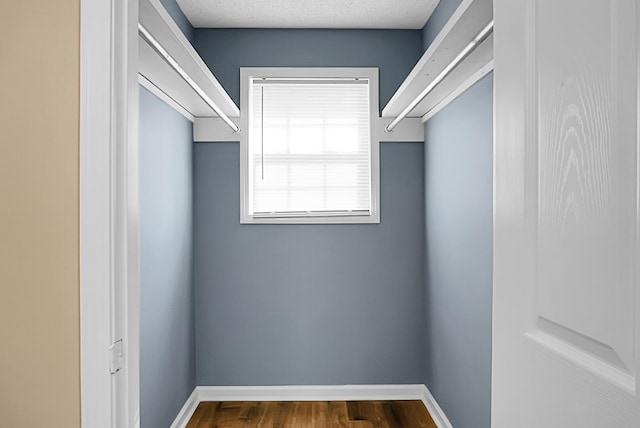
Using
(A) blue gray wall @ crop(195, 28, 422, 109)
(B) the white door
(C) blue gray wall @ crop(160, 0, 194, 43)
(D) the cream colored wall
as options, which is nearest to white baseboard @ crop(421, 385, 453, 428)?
(A) blue gray wall @ crop(195, 28, 422, 109)

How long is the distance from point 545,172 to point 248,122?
10.5ft

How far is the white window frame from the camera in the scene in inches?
151

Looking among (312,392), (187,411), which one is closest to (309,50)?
(312,392)

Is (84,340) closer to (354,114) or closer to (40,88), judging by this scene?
(40,88)

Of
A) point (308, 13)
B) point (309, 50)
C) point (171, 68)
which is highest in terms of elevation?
point (308, 13)

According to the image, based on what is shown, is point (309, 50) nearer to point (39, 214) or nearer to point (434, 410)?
point (434, 410)

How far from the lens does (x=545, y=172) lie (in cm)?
83

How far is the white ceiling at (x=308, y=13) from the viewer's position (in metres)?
3.38

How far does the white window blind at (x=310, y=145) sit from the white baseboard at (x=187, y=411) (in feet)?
4.34

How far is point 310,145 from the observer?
3979mm

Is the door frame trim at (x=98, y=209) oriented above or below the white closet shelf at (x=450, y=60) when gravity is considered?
below

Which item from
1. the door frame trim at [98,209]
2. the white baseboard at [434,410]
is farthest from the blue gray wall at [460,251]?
the door frame trim at [98,209]

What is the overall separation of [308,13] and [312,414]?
→ 2.56 meters

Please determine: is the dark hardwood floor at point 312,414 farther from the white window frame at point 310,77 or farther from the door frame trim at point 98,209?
the door frame trim at point 98,209
